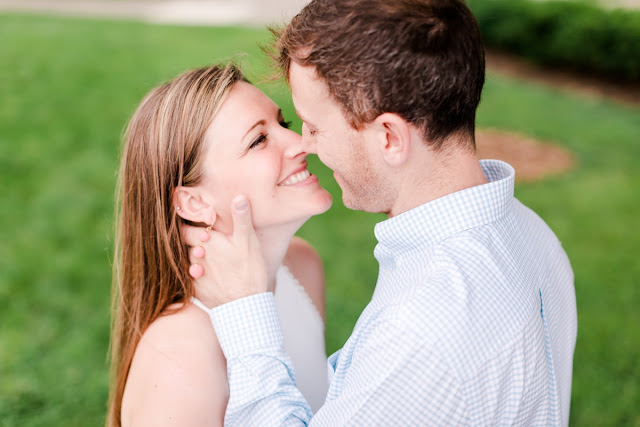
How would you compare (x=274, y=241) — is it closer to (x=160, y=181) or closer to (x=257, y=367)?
(x=160, y=181)

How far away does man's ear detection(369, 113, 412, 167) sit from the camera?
7.03ft

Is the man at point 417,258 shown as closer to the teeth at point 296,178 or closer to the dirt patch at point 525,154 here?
the teeth at point 296,178

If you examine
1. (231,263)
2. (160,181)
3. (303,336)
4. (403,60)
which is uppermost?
(403,60)

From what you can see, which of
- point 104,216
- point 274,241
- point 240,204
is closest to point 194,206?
point 240,204

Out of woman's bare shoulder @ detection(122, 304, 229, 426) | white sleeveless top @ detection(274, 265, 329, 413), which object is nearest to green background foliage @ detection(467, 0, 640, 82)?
white sleeveless top @ detection(274, 265, 329, 413)

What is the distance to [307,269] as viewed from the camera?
3.49 m

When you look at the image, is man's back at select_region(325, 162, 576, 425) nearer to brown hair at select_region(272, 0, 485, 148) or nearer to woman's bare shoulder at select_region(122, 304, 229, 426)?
brown hair at select_region(272, 0, 485, 148)

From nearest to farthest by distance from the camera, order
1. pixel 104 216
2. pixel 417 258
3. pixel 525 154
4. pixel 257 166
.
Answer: pixel 417 258, pixel 257 166, pixel 104 216, pixel 525 154

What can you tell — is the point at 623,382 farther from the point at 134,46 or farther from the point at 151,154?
the point at 134,46

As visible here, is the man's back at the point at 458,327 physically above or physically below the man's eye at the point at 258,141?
below

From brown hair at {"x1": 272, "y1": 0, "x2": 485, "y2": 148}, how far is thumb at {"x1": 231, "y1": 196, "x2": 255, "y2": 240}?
641 millimetres

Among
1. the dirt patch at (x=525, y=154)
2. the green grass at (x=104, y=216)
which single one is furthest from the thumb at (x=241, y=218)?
the dirt patch at (x=525, y=154)

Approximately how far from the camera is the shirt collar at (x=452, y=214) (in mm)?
2078

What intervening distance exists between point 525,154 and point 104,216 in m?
5.27
